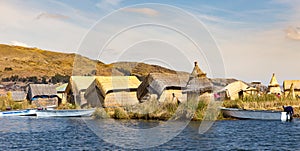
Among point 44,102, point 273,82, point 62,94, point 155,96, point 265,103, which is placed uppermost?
point 273,82

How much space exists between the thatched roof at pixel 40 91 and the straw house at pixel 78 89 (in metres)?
6.75

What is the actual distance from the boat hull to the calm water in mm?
1527

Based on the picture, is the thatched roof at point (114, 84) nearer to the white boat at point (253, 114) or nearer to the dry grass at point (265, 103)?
the dry grass at point (265, 103)

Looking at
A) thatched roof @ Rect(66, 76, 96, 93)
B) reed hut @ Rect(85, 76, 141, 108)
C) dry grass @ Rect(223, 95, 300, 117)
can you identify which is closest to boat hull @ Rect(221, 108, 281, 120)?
dry grass @ Rect(223, 95, 300, 117)

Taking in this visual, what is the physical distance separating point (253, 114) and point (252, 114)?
0.09m

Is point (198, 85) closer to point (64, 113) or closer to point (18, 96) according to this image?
point (64, 113)

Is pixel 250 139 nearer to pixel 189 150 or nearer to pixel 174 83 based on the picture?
pixel 189 150

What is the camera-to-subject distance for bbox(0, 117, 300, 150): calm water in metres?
24.7

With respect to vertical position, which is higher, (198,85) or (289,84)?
(289,84)

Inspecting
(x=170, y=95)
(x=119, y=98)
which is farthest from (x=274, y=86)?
(x=119, y=98)

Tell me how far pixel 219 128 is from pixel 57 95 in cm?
3678

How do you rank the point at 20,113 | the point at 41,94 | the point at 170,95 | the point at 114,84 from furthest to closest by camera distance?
the point at 41,94, the point at 114,84, the point at 20,113, the point at 170,95

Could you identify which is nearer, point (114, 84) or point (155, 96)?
point (155, 96)

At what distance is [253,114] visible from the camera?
132 ft
